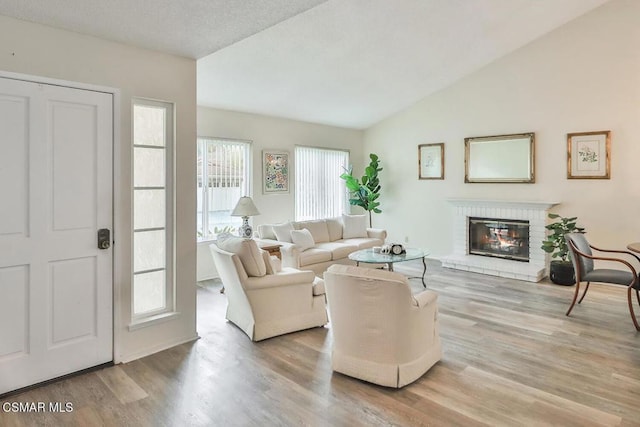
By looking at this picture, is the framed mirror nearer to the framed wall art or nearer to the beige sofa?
the beige sofa

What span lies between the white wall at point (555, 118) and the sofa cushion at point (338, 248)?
78.4 inches

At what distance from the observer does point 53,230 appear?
2809mm

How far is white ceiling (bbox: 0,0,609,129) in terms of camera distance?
264cm

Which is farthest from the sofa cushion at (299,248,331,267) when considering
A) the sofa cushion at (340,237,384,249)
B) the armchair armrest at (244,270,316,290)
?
the armchair armrest at (244,270,316,290)

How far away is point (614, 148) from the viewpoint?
18.0ft

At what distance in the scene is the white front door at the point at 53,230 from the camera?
8.66 feet

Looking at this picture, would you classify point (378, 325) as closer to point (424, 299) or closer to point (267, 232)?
point (424, 299)

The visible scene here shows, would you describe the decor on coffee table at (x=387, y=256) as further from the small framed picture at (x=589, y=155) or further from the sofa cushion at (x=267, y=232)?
the small framed picture at (x=589, y=155)

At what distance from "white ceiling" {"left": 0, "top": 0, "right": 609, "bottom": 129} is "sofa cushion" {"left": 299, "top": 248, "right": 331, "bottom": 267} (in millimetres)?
2406

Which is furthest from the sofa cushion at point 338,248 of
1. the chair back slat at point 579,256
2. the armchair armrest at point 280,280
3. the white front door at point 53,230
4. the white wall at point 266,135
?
the white front door at point 53,230

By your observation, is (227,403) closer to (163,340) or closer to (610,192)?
(163,340)

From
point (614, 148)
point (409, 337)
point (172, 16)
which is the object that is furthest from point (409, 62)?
point (409, 337)

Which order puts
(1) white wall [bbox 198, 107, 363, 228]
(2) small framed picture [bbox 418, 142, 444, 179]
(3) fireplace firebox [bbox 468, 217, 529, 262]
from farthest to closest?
(2) small framed picture [bbox 418, 142, 444, 179]
(3) fireplace firebox [bbox 468, 217, 529, 262]
(1) white wall [bbox 198, 107, 363, 228]

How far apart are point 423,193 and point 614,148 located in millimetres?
2986
